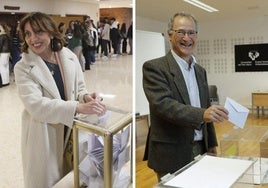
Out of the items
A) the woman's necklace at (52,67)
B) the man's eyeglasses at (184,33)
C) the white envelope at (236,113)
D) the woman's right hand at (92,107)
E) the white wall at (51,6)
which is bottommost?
the white envelope at (236,113)

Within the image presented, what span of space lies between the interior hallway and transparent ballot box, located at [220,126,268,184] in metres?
0.50

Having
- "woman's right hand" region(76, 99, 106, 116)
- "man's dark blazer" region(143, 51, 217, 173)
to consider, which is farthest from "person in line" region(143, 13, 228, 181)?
"woman's right hand" region(76, 99, 106, 116)

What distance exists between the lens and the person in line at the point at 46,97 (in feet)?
3.50

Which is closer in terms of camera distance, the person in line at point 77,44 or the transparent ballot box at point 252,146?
the person in line at point 77,44

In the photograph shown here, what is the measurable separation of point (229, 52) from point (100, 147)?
26.1 ft

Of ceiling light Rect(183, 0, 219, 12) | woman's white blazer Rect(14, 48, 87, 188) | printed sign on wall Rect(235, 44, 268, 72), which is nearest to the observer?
woman's white blazer Rect(14, 48, 87, 188)

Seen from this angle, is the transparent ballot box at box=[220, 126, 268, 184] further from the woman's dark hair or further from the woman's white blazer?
the woman's dark hair

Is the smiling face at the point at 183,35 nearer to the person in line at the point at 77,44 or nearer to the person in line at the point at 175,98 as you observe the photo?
the person in line at the point at 175,98

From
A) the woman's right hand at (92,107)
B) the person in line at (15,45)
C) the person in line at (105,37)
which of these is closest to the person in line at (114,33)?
the person in line at (105,37)

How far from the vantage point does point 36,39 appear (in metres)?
1.06

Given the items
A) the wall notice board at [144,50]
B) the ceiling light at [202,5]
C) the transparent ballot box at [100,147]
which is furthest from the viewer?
the ceiling light at [202,5]

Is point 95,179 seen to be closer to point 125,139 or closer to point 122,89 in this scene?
point 125,139

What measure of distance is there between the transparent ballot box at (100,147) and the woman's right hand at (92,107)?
0.7 inches

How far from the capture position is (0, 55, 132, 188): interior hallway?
3.64 ft
